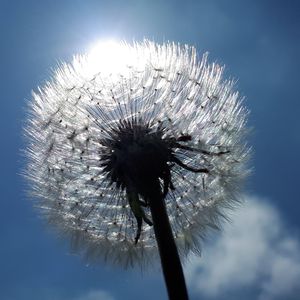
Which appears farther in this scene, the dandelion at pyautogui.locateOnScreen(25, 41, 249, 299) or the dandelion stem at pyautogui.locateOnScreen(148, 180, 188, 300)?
the dandelion at pyautogui.locateOnScreen(25, 41, 249, 299)

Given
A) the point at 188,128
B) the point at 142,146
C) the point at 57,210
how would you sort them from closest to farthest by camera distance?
the point at 142,146, the point at 188,128, the point at 57,210

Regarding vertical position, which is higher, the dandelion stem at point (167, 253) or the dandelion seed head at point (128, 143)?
the dandelion seed head at point (128, 143)

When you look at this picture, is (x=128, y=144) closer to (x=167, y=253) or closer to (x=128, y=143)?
(x=128, y=143)

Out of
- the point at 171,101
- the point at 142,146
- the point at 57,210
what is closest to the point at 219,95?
the point at 171,101

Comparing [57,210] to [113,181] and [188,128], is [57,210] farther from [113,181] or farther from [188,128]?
[188,128]

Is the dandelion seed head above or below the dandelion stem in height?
above

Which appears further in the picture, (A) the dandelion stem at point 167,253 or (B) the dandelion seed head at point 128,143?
(B) the dandelion seed head at point 128,143
